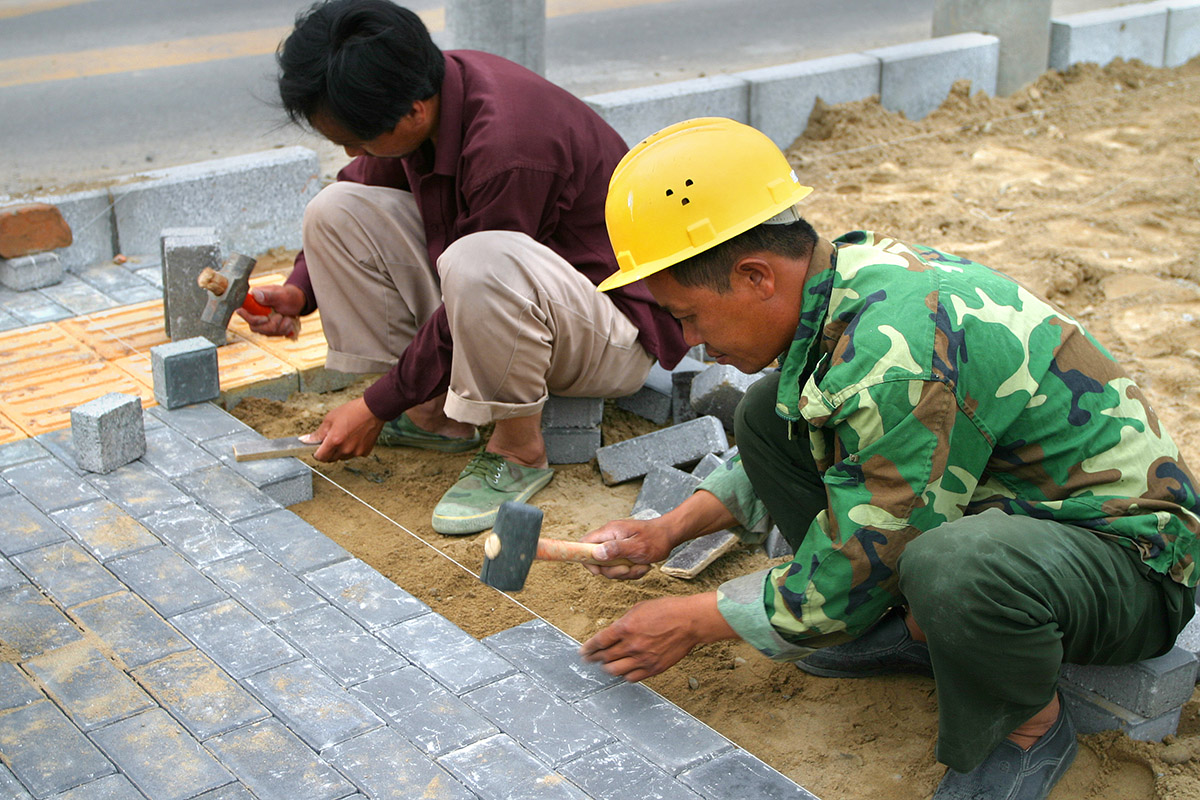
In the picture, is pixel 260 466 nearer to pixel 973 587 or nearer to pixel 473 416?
pixel 473 416

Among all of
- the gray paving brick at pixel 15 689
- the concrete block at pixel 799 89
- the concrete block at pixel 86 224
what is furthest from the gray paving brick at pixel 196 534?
the concrete block at pixel 799 89

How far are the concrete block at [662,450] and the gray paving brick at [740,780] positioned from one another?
1.47m

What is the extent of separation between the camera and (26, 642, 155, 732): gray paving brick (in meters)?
2.65

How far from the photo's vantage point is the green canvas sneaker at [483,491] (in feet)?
11.9

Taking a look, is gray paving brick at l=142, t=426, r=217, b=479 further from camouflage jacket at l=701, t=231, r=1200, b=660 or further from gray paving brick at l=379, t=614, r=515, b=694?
camouflage jacket at l=701, t=231, r=1200, b=660

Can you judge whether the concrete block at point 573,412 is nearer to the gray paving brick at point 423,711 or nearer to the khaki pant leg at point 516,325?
the khaki pant leg at point 516,325

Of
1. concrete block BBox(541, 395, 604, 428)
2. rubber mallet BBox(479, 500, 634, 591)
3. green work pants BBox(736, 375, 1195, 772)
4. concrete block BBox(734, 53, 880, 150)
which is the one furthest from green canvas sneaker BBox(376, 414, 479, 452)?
concrete block BBox(734, 53, 880, 150)

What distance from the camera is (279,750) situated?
2541 millimetres

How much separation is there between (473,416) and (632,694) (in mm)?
1133

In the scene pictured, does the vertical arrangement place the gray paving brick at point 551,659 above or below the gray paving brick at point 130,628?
below

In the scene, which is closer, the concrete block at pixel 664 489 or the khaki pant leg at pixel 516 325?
the khaki pant leg at pixel 516 325

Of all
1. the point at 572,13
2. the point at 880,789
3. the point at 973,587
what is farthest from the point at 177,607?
the point at 572,13

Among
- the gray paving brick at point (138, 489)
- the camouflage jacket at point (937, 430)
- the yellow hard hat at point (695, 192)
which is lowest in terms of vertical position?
the gray paving brick at point (138, 489)

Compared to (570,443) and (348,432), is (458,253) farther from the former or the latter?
(570,443)
